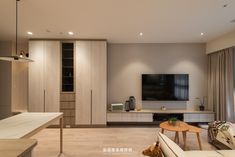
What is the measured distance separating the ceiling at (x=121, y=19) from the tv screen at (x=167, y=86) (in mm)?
1240

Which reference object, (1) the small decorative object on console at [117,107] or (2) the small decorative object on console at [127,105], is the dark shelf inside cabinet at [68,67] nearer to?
(1) the small decorative object on console at [117,107]

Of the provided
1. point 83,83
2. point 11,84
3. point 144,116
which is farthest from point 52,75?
point 144,116

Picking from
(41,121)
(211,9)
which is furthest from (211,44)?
(41,121)

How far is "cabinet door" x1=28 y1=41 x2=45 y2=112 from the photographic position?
525cm

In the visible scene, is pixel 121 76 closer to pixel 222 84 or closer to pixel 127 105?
pixel 127 105

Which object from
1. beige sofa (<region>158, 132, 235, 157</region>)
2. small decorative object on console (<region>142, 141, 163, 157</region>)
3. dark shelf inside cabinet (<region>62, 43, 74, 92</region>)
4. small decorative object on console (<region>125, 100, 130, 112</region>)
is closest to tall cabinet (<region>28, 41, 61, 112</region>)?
dark shelf inside cabinet (<region>62, 43, 74, 92</region>)

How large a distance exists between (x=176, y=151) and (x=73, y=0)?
2.56 m

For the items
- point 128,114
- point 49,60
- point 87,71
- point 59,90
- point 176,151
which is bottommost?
point 128,114

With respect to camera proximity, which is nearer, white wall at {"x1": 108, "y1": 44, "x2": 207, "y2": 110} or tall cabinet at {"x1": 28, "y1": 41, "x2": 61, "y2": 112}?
tall cabinet at {"x1": 28, "y1": 41, "x2": 61, "y2": 112}

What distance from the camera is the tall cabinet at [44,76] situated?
5.24m

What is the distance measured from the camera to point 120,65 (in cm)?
588

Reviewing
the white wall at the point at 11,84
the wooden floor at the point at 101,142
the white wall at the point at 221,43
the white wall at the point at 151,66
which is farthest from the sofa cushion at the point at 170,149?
the white wall at the point at 11,84

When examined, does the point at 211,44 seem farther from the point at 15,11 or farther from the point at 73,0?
the point at 15,11

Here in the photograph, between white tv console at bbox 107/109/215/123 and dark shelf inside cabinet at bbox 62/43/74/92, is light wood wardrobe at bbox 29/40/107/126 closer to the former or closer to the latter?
dark shelf inside cabinet at bbox 62/43/74/92
